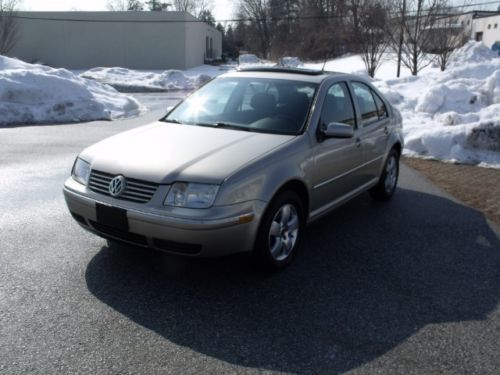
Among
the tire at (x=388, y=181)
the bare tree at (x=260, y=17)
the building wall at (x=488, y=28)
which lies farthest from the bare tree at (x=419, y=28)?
the bare tree at (x=260, y=17)

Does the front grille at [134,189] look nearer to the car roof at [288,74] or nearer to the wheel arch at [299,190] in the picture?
the wheel arch at [299,190]

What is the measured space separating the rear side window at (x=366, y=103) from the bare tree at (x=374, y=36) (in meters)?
21.5

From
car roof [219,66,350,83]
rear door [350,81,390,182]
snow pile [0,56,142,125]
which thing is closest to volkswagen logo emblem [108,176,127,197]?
car roof [219,66,350,83]

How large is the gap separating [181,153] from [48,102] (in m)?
11.6

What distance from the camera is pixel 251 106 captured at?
502cm

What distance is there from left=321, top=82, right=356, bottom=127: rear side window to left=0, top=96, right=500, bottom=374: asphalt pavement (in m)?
1.23

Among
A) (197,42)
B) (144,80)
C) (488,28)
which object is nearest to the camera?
(144,80)

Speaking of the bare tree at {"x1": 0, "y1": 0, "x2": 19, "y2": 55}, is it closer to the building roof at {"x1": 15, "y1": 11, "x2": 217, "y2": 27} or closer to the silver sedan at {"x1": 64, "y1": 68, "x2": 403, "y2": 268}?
the building roof at {"x1": 15, "y1": 11, "x2": 217, "y2": 27}

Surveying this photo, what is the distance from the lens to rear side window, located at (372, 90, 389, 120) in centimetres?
616

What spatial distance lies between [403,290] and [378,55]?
25480 millimetres

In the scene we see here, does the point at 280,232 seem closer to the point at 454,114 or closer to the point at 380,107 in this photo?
the point at 380,107

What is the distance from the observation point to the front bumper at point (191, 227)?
357 centimetres

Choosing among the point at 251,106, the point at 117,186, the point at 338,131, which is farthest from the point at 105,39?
the point at 117,186

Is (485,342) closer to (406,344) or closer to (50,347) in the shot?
(406,344)
